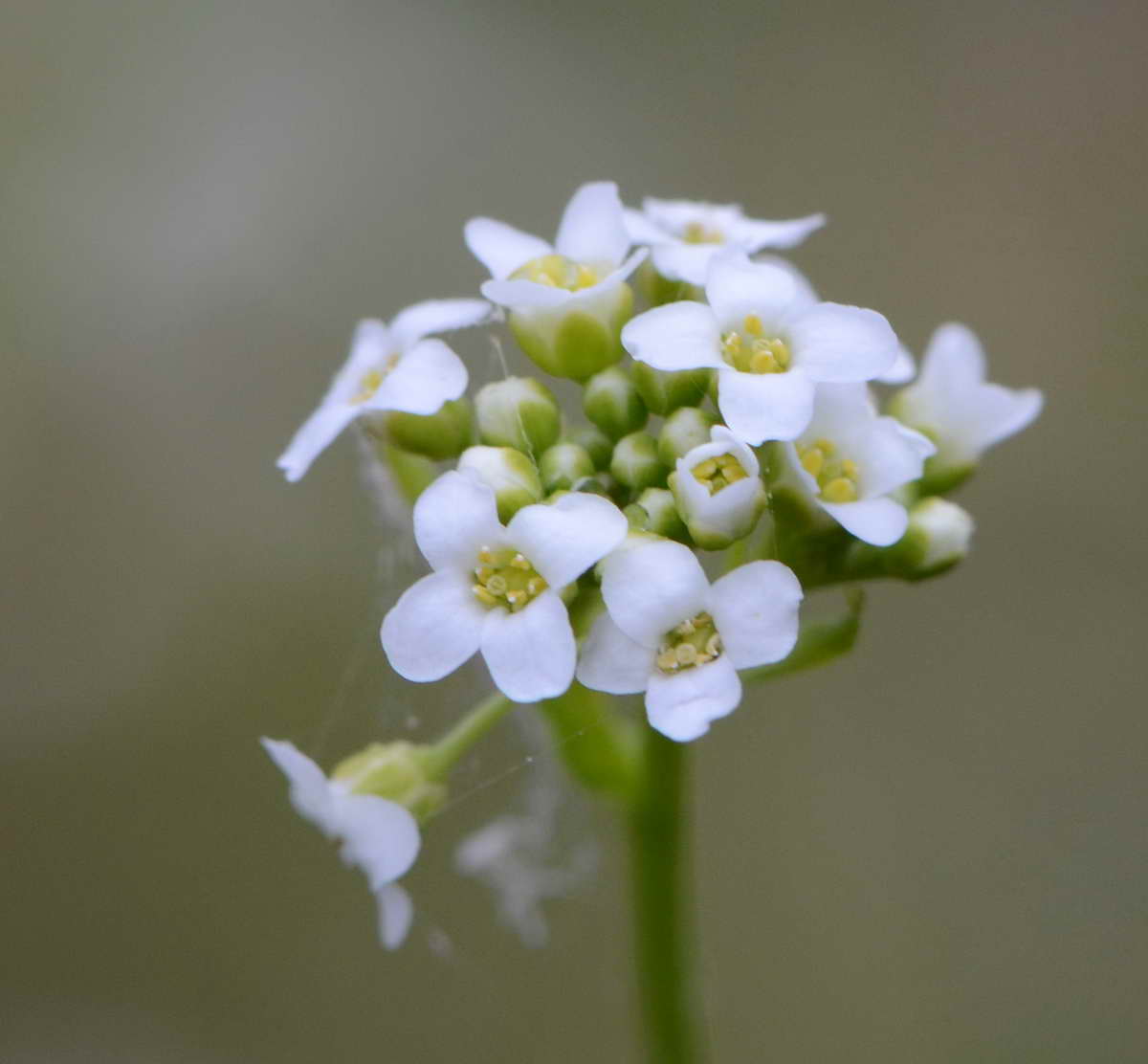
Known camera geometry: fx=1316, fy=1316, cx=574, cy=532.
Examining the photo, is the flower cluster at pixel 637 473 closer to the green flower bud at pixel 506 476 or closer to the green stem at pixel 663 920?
the green flower bud at pixel 506 476

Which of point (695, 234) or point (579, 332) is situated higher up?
point (695, 234)

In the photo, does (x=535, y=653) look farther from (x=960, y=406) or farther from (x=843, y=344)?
(x=960, y=406)

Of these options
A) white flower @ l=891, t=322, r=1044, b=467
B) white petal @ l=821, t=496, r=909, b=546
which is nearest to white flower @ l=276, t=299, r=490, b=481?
white petal @ l=821, t=496, r=909, b=546

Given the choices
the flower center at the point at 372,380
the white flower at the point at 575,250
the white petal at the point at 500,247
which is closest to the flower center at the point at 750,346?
the white flower at the point at 575,250

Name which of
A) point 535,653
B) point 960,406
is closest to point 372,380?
point 535,653

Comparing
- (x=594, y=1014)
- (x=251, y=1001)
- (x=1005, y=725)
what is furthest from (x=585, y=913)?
(x=1005, y=725)
